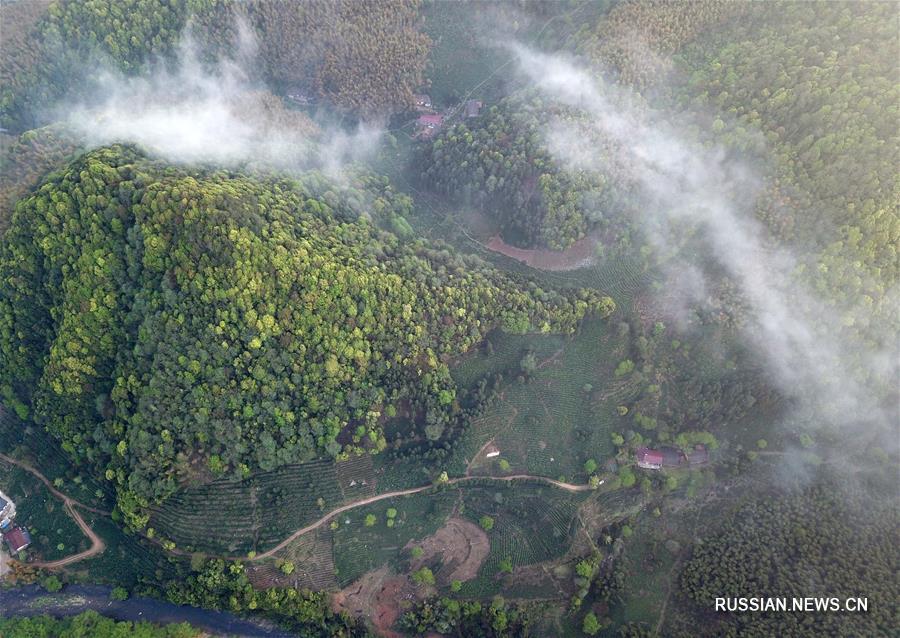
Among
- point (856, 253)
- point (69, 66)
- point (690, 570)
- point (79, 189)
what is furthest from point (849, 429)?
point (69, 66)

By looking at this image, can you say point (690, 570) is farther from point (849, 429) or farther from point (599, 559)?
point (849, 429)

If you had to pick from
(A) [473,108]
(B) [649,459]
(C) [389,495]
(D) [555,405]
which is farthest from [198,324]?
(A) [473,108]

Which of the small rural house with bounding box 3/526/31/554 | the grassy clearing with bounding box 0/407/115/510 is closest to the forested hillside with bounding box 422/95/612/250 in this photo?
the grassy clearing with bounding box 0/407/115/510

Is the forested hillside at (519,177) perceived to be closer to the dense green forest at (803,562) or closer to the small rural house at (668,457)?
the small rural house at (668,457)

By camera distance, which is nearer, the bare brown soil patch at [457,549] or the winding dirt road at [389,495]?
the winding dirt road at [389,495]

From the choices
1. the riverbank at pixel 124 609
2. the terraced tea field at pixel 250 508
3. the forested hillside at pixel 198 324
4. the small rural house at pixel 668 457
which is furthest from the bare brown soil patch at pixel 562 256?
the riverbank at pixel 124 609

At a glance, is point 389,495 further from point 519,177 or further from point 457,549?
point 519,177
